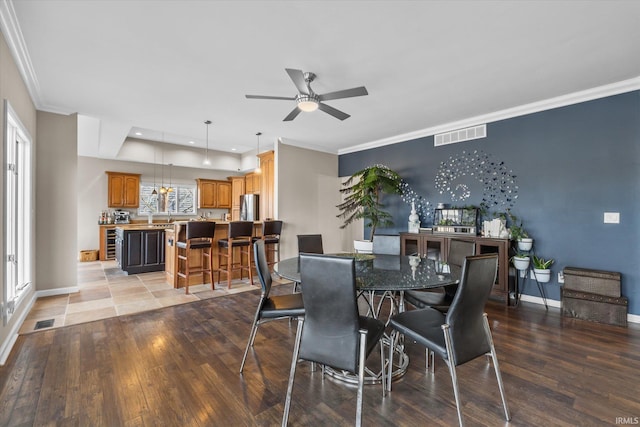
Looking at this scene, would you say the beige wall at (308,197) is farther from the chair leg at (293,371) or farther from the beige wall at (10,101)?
the chair leg at (293,371)

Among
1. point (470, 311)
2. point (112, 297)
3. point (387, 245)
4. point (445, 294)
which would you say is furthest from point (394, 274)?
point (112, 297)

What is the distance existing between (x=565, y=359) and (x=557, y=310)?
1554mm

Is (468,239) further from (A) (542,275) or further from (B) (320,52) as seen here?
(B) (320,52)

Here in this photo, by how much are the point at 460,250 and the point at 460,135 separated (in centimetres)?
260

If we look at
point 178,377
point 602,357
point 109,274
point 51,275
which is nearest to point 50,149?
point 51,275

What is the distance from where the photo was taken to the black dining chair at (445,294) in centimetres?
235

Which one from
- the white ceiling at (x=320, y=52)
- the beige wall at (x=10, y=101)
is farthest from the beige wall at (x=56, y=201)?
the beige wall at (x=10, y=101)

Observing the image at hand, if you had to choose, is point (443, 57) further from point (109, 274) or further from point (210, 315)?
point (109, 274)

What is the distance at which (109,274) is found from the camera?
5.48 m

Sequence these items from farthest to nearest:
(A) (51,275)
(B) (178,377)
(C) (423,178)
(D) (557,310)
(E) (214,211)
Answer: (E) (214,211) → (C) (423,178) → (A) (51,275) → (D) (557,310) → (B) (178,377)

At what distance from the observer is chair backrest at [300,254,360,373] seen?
5.06ft

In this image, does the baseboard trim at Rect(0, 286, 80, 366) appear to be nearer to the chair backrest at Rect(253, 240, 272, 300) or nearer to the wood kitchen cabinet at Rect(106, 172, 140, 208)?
the chair backrest at Rect(253, 240, 272, 300)

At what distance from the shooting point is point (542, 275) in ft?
12.1

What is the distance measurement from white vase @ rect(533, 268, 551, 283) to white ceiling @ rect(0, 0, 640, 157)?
7.20 ft
